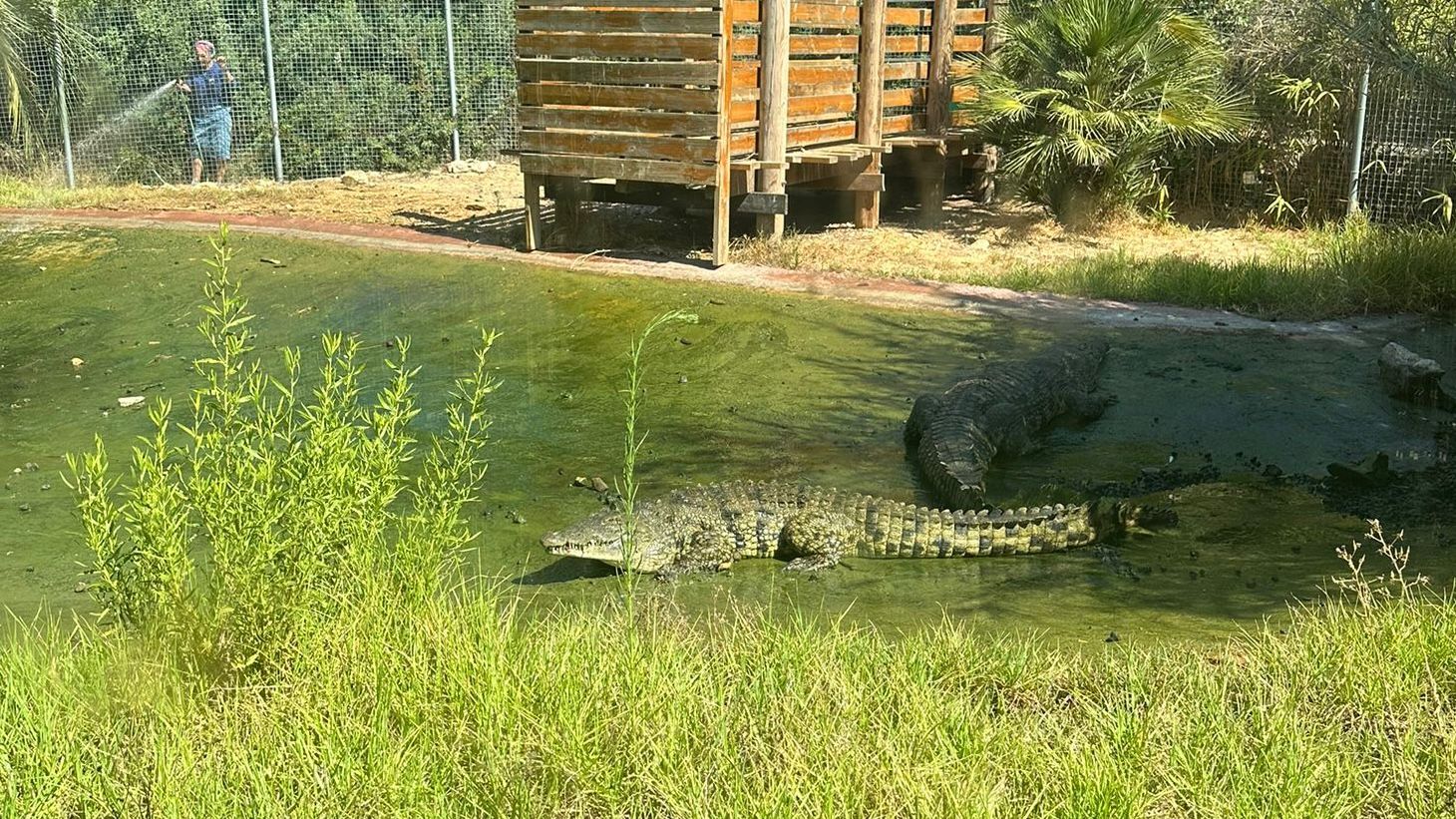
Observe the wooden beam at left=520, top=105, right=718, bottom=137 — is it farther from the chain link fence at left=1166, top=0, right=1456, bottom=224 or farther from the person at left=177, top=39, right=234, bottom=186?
the person at left=177, top=39, right=234, bottom=186

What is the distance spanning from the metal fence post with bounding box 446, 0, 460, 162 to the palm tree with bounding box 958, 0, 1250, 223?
6.90 meters

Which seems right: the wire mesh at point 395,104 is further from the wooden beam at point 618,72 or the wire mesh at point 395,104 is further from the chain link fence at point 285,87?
the wooden beam at point 618,72

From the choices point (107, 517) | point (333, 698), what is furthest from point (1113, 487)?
point (107, 517)

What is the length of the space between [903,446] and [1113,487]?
1121 mm

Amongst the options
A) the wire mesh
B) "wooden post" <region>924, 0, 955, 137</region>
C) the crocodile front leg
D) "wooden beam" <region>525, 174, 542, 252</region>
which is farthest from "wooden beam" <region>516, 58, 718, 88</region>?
the crocodile front leg

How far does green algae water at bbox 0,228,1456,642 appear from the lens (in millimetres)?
5301

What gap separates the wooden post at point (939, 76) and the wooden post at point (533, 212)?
13.7 feet

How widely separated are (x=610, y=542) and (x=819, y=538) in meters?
0.89

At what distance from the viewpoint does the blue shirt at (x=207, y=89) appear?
617 inches

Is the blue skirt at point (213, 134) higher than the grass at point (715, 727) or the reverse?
higher

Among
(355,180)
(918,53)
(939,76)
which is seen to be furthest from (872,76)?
(355,180)

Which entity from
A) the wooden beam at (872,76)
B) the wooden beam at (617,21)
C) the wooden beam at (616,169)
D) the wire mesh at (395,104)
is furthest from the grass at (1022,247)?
the wooden beam at (617,21)

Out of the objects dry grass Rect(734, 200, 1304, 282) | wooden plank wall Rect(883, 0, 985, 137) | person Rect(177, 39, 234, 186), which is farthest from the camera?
person Rect(177, 39, 234, 186)

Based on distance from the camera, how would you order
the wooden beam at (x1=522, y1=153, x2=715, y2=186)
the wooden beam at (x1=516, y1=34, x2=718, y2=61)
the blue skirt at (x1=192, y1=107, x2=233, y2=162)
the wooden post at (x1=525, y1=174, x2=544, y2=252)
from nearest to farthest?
the wooden beam at (x1=516, y1=34, x2=718, y2=61) → the wooden beam at (x1=522, y1=153, x2=715, y2=186) → the wooden post at (x1=525, y1=174, x2=544, y2=252) → the blue skirt at (x1=192, y1=107, x2=233, y2=162)
